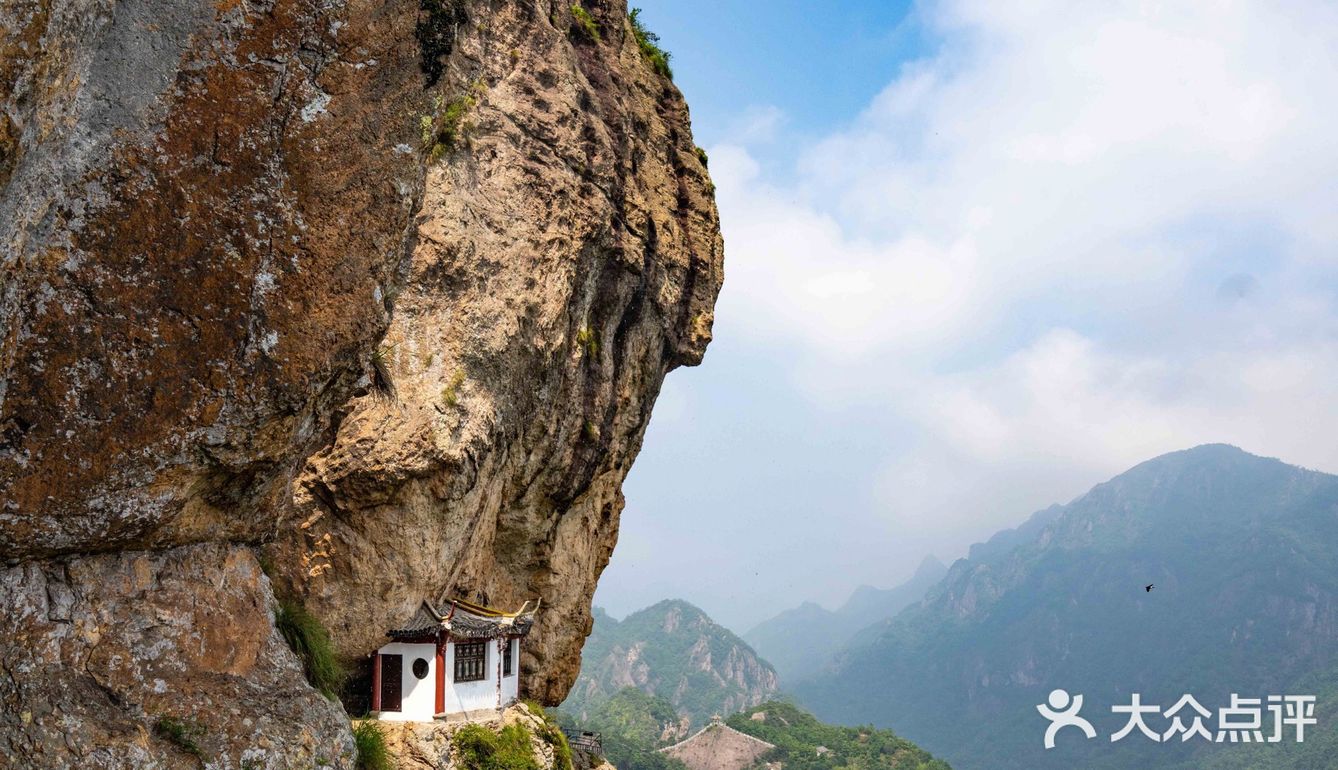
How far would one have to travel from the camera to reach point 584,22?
24203 mm

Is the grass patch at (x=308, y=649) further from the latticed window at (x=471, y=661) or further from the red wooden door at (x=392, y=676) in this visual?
the latticed window at (x=471, y=661)

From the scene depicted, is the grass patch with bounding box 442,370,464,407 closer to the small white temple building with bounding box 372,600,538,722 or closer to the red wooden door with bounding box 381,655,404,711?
the small white temple building with bounding box 372,600,538,722

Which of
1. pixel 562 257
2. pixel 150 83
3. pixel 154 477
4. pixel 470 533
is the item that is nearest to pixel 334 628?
pixel 470 533

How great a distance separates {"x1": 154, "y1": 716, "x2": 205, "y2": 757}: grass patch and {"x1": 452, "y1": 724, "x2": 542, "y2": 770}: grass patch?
1236cm

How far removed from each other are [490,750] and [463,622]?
262 centimetres

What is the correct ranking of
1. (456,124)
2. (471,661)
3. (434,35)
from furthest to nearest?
1. (471,661)
2. (456,124)
3. (434,35)

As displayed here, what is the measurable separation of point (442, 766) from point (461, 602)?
11.5 ft

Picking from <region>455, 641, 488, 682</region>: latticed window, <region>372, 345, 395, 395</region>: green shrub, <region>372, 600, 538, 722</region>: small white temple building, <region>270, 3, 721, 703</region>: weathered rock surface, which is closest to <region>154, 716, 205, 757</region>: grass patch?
<region>270, 3, 721, 703</region>: weathered rock surface

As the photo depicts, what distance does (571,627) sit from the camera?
88.8ft

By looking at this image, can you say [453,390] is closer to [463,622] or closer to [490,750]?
[463,622]

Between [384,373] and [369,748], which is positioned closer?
[369,748]

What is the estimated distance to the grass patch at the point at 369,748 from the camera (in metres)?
15.7

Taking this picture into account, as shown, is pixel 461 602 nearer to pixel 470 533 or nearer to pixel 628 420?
pixel 470 533

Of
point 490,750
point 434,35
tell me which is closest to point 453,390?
point 490,750
